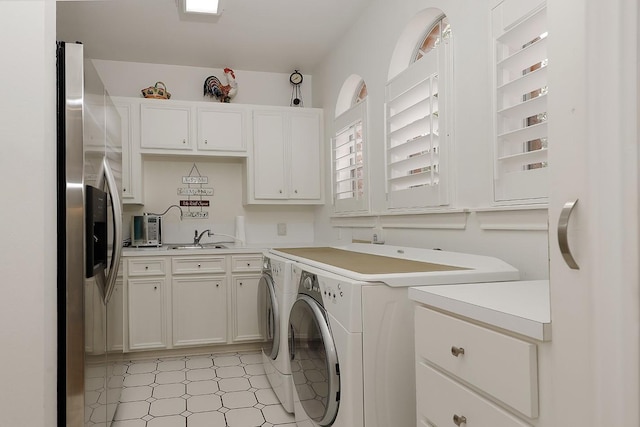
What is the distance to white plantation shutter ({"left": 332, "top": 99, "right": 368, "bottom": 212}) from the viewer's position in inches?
126

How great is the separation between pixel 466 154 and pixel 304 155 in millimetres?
2258

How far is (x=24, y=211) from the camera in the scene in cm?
134

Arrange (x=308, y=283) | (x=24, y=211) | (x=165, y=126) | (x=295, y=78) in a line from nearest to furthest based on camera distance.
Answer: (x=24, y=211), (x=308, y=283), (x=165, y=126), (x=295, y=78)

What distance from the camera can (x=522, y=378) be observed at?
928mm

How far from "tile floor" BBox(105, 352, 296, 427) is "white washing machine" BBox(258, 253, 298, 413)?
122 millimetres

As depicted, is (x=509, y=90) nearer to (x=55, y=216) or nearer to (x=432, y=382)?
(x=432, y=382)

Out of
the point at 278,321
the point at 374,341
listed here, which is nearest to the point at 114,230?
the point at 278,321

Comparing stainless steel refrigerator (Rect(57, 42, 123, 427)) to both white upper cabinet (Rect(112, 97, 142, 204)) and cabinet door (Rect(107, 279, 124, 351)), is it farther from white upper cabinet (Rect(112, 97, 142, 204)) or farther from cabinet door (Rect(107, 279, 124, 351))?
white upper cabinet (Rect(112, 97, 142, 204))

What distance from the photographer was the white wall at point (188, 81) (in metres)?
3.96

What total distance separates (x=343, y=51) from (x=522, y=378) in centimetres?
314

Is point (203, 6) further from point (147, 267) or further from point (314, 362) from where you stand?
point (314, 362)

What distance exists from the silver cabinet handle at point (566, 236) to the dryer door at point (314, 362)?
0.93 meters

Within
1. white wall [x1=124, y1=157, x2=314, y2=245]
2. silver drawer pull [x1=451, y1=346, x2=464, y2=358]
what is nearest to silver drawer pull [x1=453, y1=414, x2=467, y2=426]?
silver drawer pull [x1=451, y1=346, x2=464, y2=358]

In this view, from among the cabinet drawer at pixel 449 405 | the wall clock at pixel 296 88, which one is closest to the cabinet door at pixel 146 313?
the wall clock at pixel 296 88
